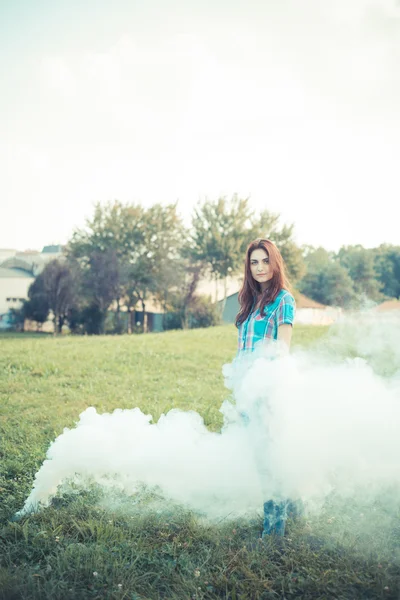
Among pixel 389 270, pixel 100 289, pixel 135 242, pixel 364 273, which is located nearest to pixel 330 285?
pixel 364 273

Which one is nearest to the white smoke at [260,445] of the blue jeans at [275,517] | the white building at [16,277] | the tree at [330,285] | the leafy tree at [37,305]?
the blue jeans at [275,517]

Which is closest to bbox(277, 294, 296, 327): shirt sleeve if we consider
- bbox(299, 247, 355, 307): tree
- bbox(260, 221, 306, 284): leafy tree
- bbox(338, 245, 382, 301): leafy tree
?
bbox(260, 221, 306, 284): leafy tree

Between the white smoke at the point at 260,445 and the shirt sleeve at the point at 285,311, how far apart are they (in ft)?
0.71

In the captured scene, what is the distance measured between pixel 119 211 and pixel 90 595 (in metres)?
32.6

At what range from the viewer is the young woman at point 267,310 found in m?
3.44

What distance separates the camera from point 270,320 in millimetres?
3531

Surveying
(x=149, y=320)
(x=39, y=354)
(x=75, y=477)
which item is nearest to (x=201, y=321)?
(x=149, y=320)

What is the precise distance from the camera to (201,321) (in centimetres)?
3147

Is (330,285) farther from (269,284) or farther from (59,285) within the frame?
(269,284)

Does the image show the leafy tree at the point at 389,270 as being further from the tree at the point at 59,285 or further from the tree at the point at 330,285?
the tree at the point at 59,285

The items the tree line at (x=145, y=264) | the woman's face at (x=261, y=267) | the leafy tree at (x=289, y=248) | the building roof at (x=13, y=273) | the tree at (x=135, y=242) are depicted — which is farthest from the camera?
the building roof at (x=13, y=273)

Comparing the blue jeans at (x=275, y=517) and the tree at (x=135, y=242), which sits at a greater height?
the tree at (x=135, y=242)

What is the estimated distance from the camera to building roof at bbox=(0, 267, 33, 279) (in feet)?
131

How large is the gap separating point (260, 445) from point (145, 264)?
2985 centimetres
